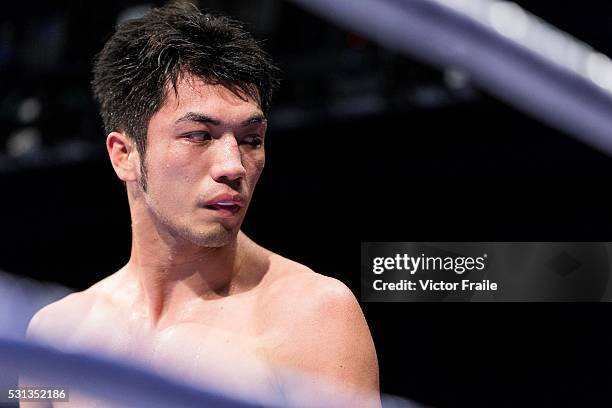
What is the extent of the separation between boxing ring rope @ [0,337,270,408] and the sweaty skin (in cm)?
66

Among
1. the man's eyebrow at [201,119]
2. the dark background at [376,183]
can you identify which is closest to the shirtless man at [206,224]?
the man's eyebrow at [201,119]

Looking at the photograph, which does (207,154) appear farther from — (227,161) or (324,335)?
(324,335)

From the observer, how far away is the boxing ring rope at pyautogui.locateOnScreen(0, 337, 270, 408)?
21.0 inches

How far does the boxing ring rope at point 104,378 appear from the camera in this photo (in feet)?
1.75

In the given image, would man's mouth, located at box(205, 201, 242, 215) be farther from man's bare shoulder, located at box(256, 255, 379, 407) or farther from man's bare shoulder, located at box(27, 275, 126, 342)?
man's bare shoulder, located at box(27, 275, 126, 342)

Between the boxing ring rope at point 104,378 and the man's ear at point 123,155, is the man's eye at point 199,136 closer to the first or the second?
the man's ear at point 123,155

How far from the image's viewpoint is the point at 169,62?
4.51 feet

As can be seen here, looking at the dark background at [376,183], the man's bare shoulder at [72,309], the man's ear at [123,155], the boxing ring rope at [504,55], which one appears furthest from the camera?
the dark background at [376,183]

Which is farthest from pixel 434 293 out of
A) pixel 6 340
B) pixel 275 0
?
pixel 275 0

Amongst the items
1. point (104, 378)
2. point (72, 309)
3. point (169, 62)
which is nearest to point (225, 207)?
point (169, 62)

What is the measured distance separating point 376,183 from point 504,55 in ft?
7.68

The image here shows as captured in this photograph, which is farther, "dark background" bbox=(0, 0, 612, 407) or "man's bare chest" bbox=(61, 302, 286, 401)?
"dark background" bbox=(0, 0, 612, 407)

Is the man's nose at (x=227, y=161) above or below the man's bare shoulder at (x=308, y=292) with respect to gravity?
above

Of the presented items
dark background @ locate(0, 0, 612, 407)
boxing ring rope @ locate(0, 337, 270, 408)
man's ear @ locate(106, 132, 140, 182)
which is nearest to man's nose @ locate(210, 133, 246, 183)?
man's ear @ locate(106, 132, 140, 182)
